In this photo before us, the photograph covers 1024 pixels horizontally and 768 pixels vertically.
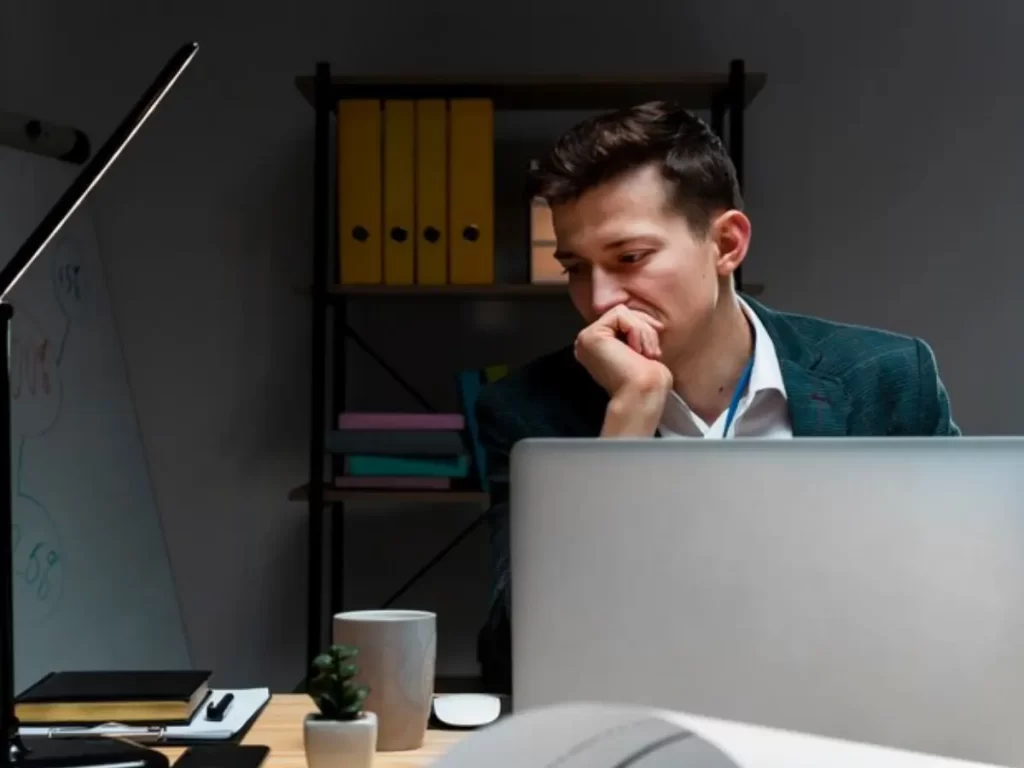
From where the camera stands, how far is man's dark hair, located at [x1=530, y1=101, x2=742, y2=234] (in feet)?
5.40

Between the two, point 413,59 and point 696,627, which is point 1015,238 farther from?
point 696,627

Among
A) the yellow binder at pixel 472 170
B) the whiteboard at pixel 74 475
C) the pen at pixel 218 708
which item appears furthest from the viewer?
the yellow binder at pixel 472 170

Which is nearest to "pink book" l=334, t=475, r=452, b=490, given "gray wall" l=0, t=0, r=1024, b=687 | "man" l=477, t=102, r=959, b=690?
"gray wall" l=0, t=0, r=1024, b=687

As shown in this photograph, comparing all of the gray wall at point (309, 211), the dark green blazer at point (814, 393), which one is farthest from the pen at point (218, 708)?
the gray wall at point (309, 211)

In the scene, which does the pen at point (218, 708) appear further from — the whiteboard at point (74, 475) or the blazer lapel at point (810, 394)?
the whiteboard at point (74, 475)

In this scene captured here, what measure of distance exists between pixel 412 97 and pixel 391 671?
1.80m

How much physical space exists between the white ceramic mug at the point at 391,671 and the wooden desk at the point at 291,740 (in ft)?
0.07

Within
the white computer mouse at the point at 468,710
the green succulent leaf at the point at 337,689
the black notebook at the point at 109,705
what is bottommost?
the white computer mouse at the point at 468,710

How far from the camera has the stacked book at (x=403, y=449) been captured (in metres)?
2.48

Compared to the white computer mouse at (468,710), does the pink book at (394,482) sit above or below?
below

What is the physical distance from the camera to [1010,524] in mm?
672

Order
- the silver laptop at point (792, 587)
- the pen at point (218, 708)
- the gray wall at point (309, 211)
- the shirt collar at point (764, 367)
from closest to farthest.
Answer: the silver laptop at point (792, 587) < the pen at point (218, 708) < the shirt collar at point (764, 367) < the gray wall at point (309, 211)

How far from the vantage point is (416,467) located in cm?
250

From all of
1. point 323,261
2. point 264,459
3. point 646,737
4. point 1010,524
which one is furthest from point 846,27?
point 646,737
